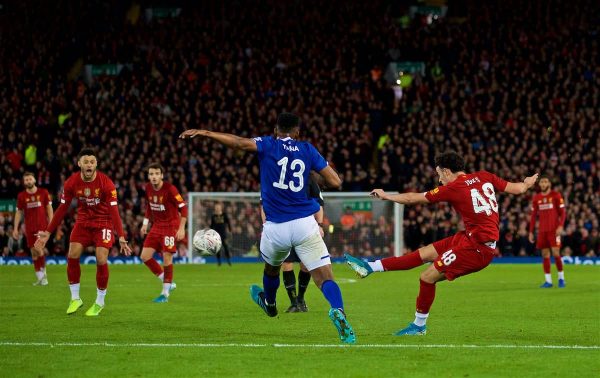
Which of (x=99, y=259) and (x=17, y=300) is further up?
(x=99, y=259)

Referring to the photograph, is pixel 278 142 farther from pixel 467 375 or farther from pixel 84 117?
pixel 84 117

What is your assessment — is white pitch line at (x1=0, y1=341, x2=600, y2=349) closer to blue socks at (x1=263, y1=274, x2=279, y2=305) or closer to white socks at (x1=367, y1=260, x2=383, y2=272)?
blue socks at (x1=263, y1=274, x2=279, y2=305)

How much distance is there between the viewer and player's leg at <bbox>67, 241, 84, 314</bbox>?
1461cm

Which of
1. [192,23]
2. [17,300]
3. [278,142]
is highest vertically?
[192,23]

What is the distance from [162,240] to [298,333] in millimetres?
6408

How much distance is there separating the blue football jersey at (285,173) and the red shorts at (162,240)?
723 cm

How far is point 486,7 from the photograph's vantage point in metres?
44.6

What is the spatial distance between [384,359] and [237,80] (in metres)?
31.7

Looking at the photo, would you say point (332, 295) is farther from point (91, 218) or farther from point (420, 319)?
point (91, 218)

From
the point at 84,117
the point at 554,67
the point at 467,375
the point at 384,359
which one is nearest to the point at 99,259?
the point at 384,359

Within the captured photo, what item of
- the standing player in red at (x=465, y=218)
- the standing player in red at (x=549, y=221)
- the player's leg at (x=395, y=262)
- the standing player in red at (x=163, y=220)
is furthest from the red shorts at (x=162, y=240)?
the standing player in red at (x=549, y=221)

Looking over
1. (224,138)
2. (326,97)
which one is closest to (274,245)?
(224,138)

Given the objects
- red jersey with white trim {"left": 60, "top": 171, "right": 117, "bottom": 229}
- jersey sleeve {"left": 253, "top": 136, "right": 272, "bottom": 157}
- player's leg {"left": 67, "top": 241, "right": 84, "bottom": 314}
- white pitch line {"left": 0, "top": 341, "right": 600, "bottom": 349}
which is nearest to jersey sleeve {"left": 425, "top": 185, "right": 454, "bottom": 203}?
white pitch line {"left": 0, "top": 341, "right": 600, "bottom": 349}

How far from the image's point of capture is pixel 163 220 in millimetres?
18000
